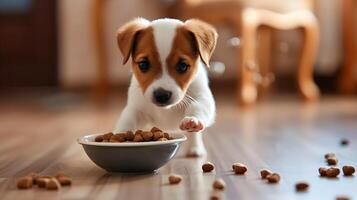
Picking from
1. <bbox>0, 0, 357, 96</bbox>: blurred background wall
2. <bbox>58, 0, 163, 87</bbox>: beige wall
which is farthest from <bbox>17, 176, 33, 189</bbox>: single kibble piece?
<bbox>58, 0, 163, 87</bbox>: beige wall

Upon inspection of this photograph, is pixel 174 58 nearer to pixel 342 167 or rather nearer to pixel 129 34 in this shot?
pixel 129 34

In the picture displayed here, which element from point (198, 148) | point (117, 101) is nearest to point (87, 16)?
point (117, 101)

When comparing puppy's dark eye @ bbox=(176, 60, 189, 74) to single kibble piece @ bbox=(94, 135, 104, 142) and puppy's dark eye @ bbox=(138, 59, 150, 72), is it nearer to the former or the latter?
puppy's dark eye @ bbox=(138, 59, 150, 72)

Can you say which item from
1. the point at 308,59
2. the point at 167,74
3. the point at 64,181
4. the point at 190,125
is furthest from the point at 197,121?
the point at 308,59

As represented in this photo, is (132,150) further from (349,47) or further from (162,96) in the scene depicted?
(349,47)

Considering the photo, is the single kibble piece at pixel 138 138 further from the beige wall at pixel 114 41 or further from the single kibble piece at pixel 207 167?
the beige wall at pixel 114 41

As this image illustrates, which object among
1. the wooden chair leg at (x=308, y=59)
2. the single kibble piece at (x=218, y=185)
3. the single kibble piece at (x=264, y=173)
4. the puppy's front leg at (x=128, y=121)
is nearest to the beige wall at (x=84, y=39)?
the wooden chair leg at (x=308, y=59)
